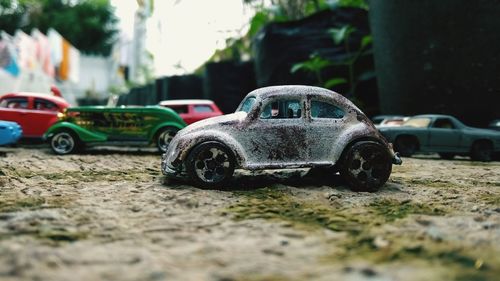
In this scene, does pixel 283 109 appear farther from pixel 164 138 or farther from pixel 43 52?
pixel 43 52

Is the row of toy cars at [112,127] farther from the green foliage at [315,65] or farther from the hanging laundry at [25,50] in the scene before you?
the hanging laundry at [25,50]

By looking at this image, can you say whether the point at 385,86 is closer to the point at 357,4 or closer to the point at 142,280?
the point at 357,4

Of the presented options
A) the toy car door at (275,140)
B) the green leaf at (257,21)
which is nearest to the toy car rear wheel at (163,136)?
the toy car door at (275,140)

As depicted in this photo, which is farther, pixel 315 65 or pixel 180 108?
pixel 315 65

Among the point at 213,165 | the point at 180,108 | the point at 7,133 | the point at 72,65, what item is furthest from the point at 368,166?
the point at 72,65

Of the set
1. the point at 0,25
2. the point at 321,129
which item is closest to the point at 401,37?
the point at 321,129
